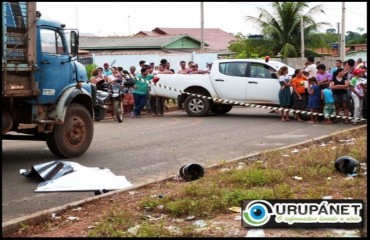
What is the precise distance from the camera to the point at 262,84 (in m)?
17.6

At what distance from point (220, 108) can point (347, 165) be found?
1109 centimetres

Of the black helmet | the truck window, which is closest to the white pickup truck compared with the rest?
the truck window

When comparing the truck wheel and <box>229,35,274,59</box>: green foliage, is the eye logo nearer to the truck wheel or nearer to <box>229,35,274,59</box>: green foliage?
the truck wheel

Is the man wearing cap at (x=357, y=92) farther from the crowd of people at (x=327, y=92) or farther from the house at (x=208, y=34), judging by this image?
the house at (x=208, y=34)

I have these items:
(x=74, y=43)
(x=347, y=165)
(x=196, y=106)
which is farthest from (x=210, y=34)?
(x=347, y=165)

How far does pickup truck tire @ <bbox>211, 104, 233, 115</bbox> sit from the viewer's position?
1927 cm

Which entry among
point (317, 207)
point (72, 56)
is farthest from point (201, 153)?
point (317, 207)

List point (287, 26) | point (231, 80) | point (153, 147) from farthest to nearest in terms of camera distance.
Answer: point (287, 26)
point (231, 80)
point (153, 147)

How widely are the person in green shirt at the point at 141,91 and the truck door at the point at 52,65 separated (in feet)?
24.2

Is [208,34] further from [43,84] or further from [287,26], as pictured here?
[43,84]

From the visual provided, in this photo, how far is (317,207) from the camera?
554cm

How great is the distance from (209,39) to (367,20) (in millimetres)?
48053

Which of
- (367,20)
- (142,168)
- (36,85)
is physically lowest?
(142,168)

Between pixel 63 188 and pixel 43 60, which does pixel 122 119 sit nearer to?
pixel 43 60
